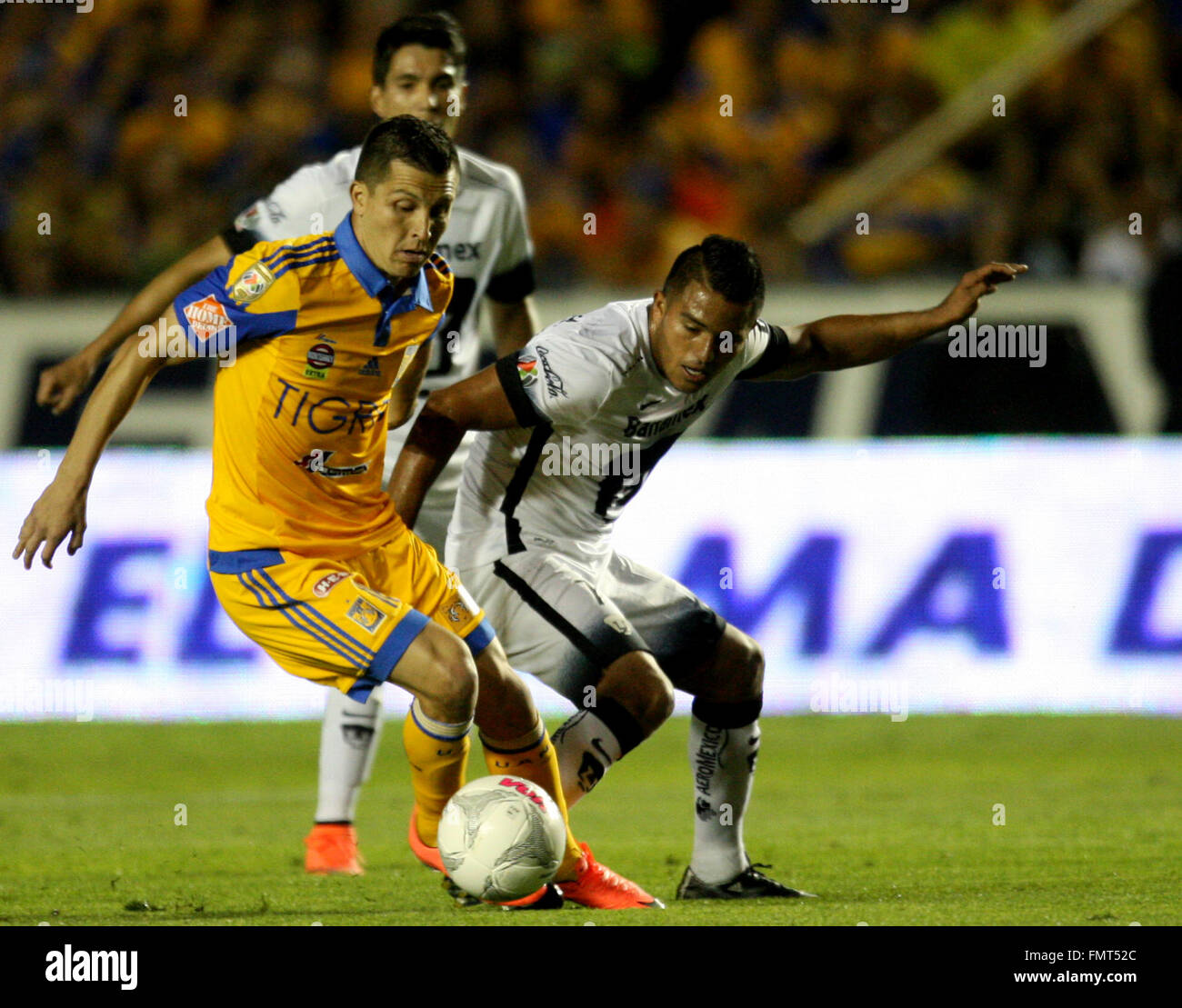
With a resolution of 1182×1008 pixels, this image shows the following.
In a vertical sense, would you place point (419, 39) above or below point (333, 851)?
above

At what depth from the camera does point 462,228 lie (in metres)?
5.69

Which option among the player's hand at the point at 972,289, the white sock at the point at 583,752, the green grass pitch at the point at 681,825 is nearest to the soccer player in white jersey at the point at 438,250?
the green grass pitch at the point at 681,825

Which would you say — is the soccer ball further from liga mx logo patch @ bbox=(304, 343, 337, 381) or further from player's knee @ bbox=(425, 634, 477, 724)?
liga mx logo patch @ bbox=(304, 343, 337, 381)

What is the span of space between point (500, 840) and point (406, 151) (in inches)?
68.0

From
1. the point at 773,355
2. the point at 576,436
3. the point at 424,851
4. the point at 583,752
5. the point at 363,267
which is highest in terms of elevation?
the point at 363,267

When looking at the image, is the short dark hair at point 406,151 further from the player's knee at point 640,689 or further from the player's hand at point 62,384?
the player's knee at point 640,689

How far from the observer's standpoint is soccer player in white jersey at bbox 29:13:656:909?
5355 millimetres

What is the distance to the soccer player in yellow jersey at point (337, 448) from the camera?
4059 mm

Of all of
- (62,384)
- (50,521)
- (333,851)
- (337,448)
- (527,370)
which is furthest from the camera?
(333,851)

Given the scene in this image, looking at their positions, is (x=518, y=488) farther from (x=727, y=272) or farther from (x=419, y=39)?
(x=419, y=39)

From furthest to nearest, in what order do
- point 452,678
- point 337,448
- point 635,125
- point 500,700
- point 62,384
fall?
point 635,125, point 62,384, point 500,700, point 337,448, point 452,678

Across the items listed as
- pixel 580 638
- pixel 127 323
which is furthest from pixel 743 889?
pixel 127 323

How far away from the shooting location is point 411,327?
435cm

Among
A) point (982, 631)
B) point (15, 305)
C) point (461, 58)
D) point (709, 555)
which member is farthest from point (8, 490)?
point (982, 631)
